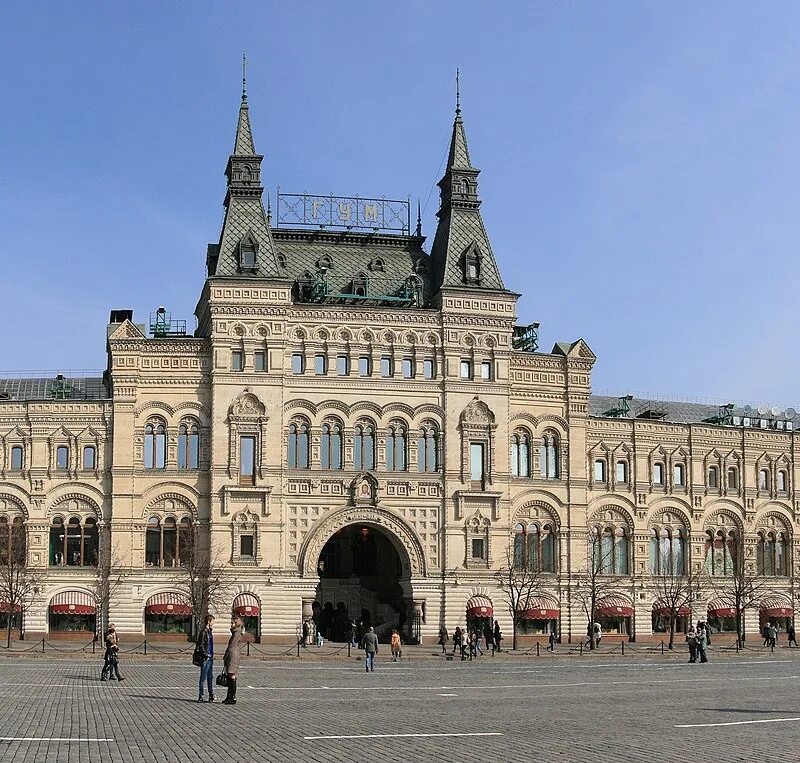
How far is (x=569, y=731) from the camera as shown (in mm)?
31125

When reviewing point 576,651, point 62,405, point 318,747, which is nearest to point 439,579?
point 576,651

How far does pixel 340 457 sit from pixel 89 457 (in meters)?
15.0

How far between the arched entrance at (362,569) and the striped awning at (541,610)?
7.28 meters

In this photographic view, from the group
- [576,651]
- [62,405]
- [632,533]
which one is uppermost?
[62,405]

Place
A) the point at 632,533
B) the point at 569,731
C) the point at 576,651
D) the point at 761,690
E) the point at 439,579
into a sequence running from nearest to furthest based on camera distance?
the point at 569,731
the point at 761,690
the point at 576,651
the point at 439,579
the point at 632,533

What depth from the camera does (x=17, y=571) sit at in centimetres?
7462

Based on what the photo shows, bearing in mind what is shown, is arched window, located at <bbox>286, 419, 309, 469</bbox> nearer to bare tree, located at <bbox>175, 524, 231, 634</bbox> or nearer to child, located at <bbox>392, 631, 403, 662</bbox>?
bare tree, located at <bbox>175, 524, 231, 634</bbox>

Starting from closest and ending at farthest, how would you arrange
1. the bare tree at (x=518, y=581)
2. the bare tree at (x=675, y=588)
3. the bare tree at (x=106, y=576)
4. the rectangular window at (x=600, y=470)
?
the bare tree at (x=106, y=576), the bare tree at (x=518, y=581), the bare tree at (x=675, y=588), the rectangular window at (x=600, y=470)

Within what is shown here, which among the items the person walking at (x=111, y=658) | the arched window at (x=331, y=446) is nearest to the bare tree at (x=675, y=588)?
the arched window at (x=331, y=446)

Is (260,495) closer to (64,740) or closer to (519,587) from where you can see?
(519,587)

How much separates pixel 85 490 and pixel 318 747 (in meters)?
53.0

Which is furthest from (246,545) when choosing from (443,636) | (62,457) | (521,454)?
(521,454)

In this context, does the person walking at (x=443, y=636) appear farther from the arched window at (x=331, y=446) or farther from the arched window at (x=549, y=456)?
the arched window at (x=549, y=456)

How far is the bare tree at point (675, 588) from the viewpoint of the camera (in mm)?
84500
